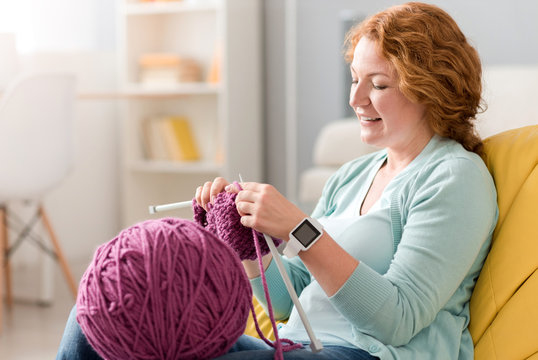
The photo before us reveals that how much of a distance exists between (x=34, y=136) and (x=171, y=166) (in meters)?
1.32

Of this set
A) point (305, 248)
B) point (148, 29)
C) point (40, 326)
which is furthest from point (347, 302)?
point (148, 29)

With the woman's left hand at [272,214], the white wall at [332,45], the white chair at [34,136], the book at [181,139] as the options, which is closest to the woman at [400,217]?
the woman's left hand at [272,214]

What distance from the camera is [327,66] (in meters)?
4.25

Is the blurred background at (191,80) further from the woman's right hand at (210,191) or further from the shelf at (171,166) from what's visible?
the woman's right hand at (210,191)

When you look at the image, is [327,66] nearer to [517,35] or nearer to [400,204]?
[517,35]

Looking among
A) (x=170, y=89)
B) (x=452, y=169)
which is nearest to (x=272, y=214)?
(x=452, y=169)

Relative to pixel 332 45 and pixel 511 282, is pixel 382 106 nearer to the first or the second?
pixel 511 282

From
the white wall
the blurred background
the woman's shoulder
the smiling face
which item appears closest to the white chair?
the blurred background

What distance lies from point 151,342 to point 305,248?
254 millimetres

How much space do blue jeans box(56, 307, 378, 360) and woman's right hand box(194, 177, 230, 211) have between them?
222mm

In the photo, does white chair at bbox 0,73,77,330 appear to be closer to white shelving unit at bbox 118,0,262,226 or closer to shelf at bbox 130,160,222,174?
white shelving unit at bbox 118,0,262,226

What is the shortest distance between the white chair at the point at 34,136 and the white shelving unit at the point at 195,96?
92cm

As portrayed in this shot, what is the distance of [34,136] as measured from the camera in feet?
9.78

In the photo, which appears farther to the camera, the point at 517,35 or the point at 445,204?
the point at 517,35
